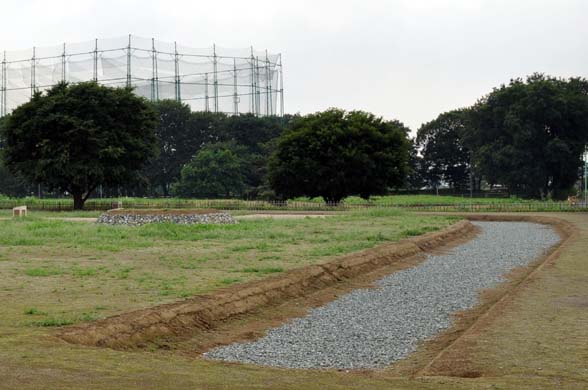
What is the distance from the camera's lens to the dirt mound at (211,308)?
11539mm

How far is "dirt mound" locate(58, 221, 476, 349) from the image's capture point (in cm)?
1154

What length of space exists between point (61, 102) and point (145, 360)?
5744 cm

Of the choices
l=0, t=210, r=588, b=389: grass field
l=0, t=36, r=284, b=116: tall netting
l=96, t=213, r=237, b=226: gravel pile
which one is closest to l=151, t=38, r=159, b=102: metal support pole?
l=0, t=36, r=284, b=116: tall netting

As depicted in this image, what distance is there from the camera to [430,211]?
59.3 m

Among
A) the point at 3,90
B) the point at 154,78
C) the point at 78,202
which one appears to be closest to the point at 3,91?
the point at 3,90

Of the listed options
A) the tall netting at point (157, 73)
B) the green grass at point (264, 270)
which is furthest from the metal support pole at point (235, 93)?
the green grass at point (264, 270)

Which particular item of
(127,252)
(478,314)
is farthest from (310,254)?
(478,314)

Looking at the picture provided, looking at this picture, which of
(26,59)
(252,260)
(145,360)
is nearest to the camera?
(145,360)

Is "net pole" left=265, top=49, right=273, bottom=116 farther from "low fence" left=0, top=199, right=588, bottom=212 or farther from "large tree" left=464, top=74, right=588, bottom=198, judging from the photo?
"low fence" left=0, top=199, right=588, bottom=212

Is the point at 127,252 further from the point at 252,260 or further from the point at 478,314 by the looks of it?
the point at 478,314

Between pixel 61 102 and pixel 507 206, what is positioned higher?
pixel 61 102

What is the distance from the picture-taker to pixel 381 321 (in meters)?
14.5

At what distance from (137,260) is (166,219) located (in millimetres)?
18327

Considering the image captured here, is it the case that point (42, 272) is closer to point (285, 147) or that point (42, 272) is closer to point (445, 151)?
point (285, 147)
